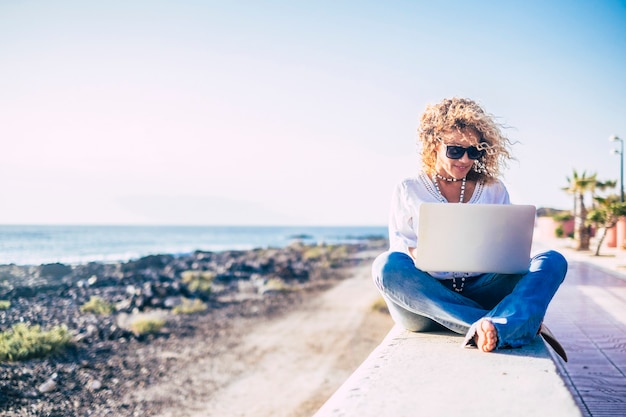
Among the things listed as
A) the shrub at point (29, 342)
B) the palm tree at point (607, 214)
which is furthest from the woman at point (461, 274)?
the palm tree at point (607, 214)

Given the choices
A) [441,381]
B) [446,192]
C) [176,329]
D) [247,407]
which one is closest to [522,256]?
[446,192]

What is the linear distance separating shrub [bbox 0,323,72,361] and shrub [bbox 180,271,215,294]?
571 cm

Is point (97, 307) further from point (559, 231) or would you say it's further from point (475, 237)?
point (559, 231)

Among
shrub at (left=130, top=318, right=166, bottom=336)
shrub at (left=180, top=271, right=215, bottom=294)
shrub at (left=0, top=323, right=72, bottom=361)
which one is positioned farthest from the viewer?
shrub at (left=180, top=271, right=215, bottom=294)

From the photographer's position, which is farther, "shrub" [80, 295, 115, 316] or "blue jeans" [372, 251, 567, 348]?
"shrub" [80, 295, 115, 316]

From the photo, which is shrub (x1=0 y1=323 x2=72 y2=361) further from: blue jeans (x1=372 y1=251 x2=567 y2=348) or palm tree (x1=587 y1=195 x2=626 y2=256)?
palm tree (x1=587 y1=195 x2=626 y2=256)

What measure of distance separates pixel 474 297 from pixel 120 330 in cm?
648

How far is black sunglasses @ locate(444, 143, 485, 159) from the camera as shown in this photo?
7.77 ft

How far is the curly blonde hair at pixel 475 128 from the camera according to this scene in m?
2.42

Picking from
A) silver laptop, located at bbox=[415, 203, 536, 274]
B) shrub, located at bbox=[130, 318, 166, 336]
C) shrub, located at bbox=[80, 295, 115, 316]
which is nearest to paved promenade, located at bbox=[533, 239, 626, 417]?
silver laptop, located at bbox=[415, 203, 536, 274]

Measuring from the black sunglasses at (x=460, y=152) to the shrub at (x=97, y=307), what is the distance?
761 centimetres

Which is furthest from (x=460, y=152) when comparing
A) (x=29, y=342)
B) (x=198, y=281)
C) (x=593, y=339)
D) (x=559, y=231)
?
(x=559, y=231)

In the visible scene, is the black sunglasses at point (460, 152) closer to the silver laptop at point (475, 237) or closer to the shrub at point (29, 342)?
the silver laptop at point (475, 237)

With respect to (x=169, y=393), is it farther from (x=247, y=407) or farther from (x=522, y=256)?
(x=522, y=256)
